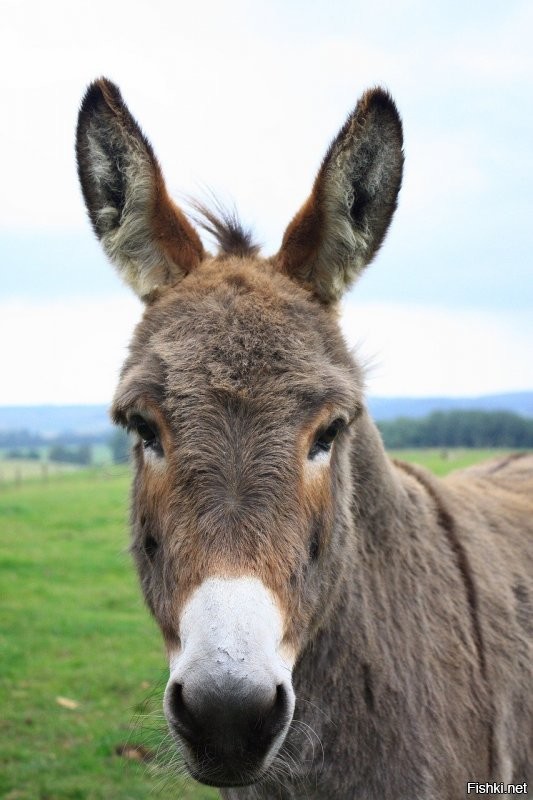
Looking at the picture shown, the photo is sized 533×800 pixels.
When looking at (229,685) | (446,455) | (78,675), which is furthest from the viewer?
(446,455)

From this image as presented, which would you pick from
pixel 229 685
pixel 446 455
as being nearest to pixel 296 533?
pixel 229 685

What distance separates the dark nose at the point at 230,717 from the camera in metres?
2.12

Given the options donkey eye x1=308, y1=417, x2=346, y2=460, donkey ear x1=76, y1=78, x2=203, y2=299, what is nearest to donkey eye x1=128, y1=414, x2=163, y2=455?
donkey eye x1=308, y1=417, x2=346, y2=460

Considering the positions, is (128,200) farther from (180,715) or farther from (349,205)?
(180,715)

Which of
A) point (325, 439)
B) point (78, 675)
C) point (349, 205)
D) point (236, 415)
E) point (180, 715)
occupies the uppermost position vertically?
point (349, 205)

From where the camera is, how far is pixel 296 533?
2.62 m

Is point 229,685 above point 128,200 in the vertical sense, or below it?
below

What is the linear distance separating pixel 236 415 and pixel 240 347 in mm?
288

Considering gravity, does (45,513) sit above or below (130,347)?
below

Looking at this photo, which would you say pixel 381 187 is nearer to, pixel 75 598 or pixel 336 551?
pixel 336 551

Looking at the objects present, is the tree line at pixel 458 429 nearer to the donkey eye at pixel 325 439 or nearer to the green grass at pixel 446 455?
the green grass at pixel 446 455

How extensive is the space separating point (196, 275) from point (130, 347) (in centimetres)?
46

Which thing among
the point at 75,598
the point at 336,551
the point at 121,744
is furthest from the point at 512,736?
the point at 75,598

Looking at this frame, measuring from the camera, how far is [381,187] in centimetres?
331
